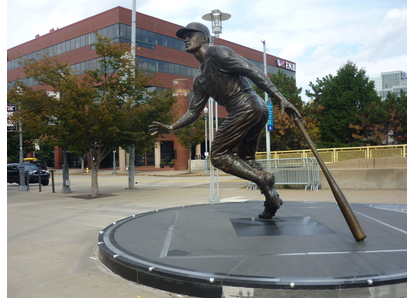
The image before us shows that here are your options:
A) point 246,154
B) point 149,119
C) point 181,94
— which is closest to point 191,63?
point 181,94

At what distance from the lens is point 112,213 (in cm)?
924

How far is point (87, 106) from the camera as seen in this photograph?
13109mm

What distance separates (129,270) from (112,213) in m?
5.81

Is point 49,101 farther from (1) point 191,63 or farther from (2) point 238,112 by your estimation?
(1) point 191,63

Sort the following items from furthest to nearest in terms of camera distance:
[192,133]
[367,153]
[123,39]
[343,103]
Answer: [123,39], [192,133], [343,103], [367,153]

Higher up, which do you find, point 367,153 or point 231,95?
point 231,95

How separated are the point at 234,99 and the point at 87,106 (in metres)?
9.70

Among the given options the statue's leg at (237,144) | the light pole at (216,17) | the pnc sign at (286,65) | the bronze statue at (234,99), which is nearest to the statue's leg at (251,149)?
the bronze statue at (234,99)

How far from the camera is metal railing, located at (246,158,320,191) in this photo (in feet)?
47.6

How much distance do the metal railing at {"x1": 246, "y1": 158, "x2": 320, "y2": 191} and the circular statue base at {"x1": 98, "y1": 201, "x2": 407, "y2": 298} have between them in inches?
337

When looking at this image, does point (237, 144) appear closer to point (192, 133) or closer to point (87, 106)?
point (87, 106)

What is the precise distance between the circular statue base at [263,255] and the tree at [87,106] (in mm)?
7688

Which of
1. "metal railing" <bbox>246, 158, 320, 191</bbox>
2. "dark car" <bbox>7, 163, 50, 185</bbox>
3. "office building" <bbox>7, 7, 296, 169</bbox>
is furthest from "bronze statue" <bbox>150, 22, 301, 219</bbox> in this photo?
"office building" <bbox>7, 7, 296, 169</bbox>

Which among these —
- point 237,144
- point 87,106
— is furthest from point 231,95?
point 87,106
